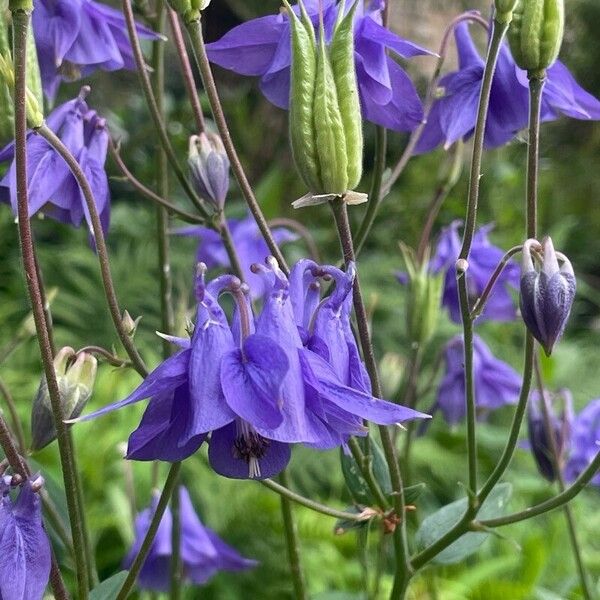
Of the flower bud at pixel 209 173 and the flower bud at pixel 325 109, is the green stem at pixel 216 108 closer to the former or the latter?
the flower bud at pixel 325 109

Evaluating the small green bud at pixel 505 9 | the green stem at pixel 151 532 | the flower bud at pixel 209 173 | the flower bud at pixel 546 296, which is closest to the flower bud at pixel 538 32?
the small green bud at pixel 505 9

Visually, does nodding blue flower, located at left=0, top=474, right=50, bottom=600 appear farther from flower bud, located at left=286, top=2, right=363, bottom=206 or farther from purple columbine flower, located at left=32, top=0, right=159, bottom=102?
purple columbine flower, located at left=32, top=0, right=159, bottom=102

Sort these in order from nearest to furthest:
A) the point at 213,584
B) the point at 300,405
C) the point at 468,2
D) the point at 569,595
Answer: the point at 300,405 < the point at 569,595 < the point at 213,584 < the point at 468,2

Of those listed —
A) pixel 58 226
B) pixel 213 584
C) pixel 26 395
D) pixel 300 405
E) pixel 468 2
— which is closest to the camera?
pixel 300 405

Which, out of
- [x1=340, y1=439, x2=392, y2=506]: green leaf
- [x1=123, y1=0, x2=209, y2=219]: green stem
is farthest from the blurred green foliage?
[x1=123, y1=0, x2=209, y2=219]: green stem

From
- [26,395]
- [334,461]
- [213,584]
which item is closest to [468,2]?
[334,461]

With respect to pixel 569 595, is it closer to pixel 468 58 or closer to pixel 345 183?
pixel 468 58
